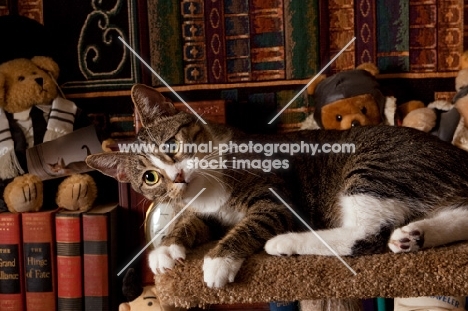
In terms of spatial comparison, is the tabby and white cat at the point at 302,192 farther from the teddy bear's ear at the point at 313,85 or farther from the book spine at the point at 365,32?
the book spine at the point at 365,32

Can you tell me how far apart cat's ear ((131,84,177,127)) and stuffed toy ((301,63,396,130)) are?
1.44 ft

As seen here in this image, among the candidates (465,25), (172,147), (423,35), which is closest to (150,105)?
(172,147)

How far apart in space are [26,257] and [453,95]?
46.7 inches

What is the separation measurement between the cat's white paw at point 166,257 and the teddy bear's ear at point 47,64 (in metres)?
0.70

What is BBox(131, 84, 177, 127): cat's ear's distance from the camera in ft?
2.90

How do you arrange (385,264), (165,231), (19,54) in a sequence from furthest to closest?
(19,54) < (165,231) < (385,264)

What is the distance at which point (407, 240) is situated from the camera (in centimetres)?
74

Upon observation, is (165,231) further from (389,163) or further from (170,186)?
(389,163)

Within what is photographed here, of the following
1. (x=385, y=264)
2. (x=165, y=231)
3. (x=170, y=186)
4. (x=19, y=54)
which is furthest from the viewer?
(x=19, y=54)

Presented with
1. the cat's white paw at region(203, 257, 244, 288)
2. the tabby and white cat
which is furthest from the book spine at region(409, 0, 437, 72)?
the cat's white paw at region(203, 257, 244, 288)

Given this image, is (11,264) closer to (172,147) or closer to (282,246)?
(172,147)

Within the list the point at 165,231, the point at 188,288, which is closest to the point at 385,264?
the point at 188,288

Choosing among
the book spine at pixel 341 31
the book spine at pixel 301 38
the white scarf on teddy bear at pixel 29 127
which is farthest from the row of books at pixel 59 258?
the book spine at pixel 341 31

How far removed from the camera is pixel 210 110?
1.25m
